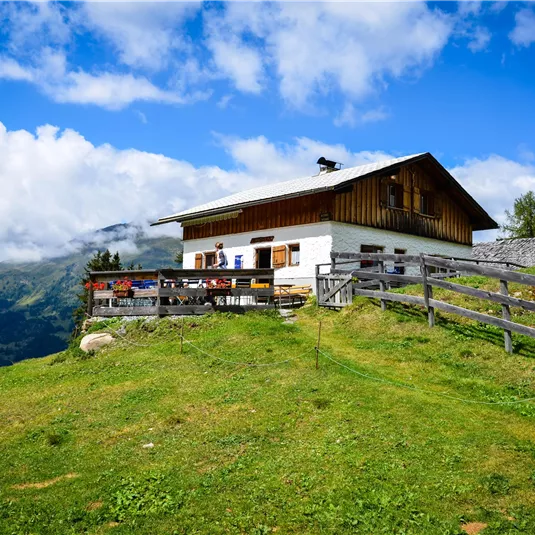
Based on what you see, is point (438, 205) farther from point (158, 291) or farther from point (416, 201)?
point (158, 291)

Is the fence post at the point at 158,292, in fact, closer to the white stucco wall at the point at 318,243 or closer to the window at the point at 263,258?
the white stucco wall at the point at 318,243

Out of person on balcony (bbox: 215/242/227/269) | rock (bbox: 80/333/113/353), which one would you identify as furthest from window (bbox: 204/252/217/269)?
rock (bbox: 80/333/113/353)

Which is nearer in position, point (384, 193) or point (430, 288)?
point (430, 288)

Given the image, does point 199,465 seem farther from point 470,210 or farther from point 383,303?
point 470,210

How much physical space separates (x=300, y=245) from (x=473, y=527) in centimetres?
1935

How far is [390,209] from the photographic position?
2603 centimetres

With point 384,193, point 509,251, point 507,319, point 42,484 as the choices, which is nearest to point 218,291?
point 507,319

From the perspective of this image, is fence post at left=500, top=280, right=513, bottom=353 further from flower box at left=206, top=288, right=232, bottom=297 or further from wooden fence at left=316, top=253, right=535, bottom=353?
flower box at left=206, top=288, right=232, bottom=297

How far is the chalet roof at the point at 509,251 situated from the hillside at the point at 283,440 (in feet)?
81.1

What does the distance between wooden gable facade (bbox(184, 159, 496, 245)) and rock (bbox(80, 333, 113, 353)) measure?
1161 centimetres

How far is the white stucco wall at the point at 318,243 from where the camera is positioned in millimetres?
23250

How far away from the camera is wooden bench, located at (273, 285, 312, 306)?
20.4 m

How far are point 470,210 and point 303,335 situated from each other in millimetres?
21399

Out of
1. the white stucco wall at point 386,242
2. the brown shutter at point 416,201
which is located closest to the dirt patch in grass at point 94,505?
the white stucco wall at point 386,242
